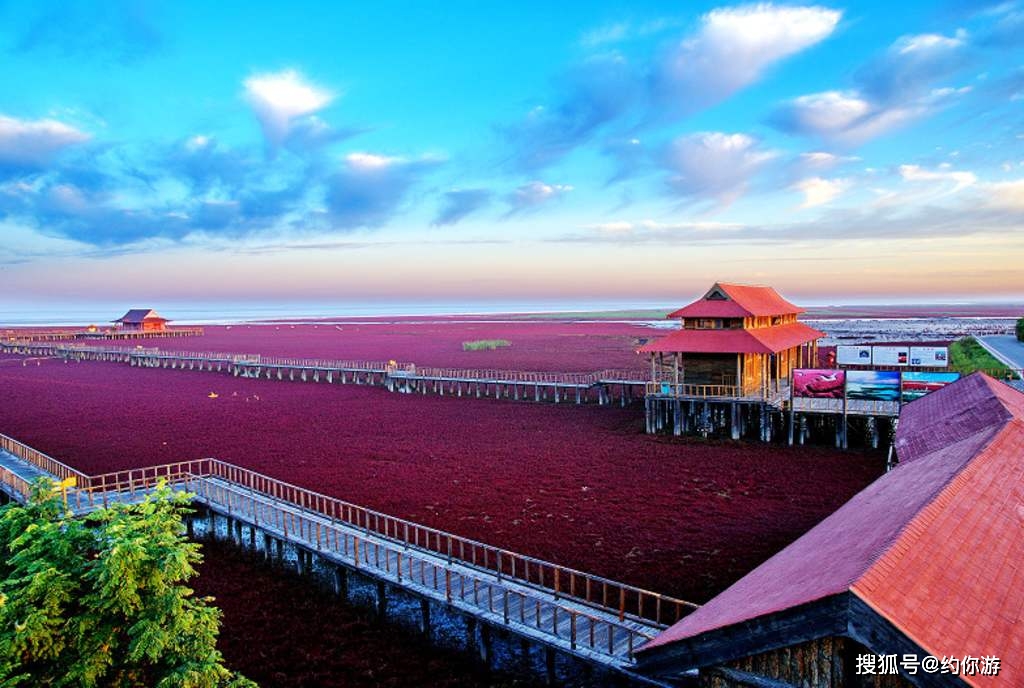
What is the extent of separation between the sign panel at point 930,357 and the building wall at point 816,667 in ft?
90.0

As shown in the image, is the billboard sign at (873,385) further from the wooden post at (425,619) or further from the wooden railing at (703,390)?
the wooden post at (425,619)

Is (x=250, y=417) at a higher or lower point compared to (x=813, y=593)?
lower

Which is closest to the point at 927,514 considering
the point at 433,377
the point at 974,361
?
the point at 974,361

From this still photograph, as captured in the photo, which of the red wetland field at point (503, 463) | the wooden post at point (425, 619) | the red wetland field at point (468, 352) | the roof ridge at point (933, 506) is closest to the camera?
the roof ridge at point (933, 506)

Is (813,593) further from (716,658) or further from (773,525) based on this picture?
(773,525)

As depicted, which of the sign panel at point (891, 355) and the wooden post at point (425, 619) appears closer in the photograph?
the wooden post at point (425, 619)

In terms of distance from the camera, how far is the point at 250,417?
37156 millimetres

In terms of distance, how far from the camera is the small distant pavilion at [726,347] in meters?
30.0

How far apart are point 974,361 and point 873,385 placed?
1866 centimetres

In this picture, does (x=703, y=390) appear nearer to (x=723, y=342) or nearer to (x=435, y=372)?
(x=723, y=342)

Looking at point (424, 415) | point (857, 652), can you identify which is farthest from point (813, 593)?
point (424, 415)

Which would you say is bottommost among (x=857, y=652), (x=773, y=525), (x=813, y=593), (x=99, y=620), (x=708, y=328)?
(x=773, y=525)

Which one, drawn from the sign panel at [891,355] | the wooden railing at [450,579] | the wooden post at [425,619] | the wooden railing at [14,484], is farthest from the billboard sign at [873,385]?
the wooden railing at [14,484]

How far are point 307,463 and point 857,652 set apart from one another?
23.5m
